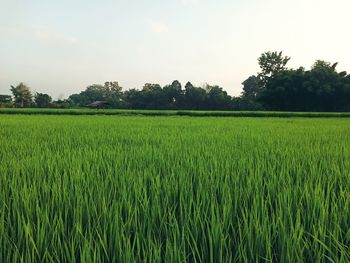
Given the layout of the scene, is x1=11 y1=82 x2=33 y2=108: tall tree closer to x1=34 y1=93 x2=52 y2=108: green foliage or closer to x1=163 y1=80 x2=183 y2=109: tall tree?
x1=34 y1=93 x2=52 y2=108: green foliage

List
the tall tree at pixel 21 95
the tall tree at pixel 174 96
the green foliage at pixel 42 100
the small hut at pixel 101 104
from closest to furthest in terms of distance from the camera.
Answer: the small hut at pixel 101 104, the green foliage at pixel 42 100, the tall tree at pixel 174 96, the tall tree at pixel 21 95

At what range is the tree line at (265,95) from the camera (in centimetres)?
3578

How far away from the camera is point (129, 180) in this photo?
180 centimetres

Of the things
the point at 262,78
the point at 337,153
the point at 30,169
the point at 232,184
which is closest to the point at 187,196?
the point at 232,184

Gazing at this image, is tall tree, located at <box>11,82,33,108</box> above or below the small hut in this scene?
above

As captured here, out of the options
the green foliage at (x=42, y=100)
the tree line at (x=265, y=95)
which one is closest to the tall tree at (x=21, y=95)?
the tree line at (x=265, y=95)

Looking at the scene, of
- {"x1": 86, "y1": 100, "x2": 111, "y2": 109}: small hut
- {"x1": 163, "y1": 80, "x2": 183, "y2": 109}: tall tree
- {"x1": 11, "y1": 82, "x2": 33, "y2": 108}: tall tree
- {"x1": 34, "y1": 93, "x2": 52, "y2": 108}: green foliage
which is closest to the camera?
{"x1": 86, "y1": 100, "x2": 111, "y2": 109}: small hut

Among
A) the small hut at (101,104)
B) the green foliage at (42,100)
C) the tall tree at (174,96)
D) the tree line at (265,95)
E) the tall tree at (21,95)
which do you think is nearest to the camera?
the tree line at (265,95)

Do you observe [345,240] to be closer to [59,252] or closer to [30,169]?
[59,252]

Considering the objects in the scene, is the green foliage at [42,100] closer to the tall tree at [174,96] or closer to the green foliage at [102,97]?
the green foliage at [102,97]

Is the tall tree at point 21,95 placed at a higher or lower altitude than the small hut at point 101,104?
higher

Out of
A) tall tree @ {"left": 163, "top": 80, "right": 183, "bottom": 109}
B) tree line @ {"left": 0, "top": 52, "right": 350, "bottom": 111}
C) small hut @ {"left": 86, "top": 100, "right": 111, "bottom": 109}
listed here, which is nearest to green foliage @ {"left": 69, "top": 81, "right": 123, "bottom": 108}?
tree line @ {"left": 0, "top": 52, "right": 350, "bottom": 111}

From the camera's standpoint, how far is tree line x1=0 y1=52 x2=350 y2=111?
3578 centimetres

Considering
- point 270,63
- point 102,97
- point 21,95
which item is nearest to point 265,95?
point 270,63
